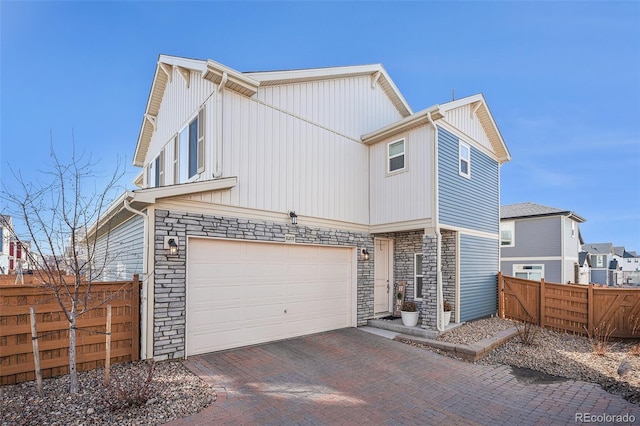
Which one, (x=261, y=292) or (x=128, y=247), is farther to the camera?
(x=128, y=247)

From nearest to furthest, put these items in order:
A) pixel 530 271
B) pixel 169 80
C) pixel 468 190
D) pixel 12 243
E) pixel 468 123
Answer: pixel 12 243, pixel 468 190, pixel 468 123, pixel 169 80, pixel 530 271

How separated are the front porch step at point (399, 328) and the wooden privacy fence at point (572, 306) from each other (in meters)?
4.11

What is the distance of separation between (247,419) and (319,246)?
202 inches

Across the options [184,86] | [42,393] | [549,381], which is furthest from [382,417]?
[184,86]

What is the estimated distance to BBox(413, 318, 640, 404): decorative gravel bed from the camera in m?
5.79

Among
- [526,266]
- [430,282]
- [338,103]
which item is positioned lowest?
[526,266]

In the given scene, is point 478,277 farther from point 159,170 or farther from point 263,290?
point 159,170

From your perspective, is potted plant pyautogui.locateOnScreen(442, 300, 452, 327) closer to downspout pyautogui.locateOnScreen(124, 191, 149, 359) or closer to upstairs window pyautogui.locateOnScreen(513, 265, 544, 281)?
downspout pyautogui.locateOnScreen(124, 191, 149, 359)

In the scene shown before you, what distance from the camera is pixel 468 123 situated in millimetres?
10203

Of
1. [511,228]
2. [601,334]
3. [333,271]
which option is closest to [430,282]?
[333,271]

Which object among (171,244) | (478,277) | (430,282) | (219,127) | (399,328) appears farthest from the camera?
(478,277)

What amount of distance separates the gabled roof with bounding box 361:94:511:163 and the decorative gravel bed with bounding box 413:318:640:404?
5.73 metres

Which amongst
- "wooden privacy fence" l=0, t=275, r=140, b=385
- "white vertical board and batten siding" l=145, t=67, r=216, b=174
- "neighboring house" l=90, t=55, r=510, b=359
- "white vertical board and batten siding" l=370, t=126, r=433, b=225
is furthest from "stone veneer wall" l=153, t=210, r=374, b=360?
"white vertical board and batten siding" l=370, t=126, r=433, b=225

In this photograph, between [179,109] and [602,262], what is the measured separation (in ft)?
166
